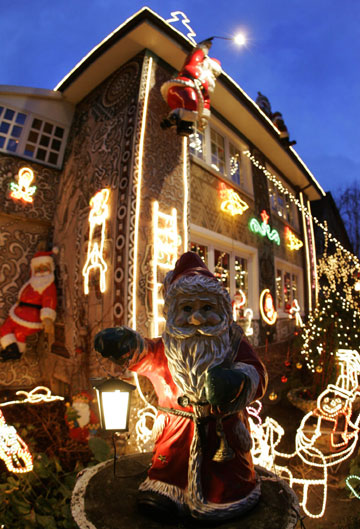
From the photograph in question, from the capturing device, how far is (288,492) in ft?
5.68

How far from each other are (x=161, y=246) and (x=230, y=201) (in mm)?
2525

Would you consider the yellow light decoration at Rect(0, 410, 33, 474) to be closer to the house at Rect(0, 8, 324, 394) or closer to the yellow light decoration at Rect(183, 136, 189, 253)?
the house at Rect(0, 8, 324, 394)

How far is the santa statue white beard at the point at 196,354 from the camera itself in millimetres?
1621

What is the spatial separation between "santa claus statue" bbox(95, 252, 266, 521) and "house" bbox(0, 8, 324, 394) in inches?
72.8

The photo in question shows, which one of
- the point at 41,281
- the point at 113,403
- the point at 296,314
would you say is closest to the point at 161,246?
the point at 41,281

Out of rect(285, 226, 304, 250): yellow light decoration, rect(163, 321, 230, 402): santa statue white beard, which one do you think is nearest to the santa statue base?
rect(163, 321, 230, 402): santa statue white beard

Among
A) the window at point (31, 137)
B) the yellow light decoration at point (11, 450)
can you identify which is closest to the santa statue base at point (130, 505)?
the yellow light decoration at point (11, 450)

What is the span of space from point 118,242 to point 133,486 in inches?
104

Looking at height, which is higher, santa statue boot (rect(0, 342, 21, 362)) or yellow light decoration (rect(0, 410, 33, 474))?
santa statue boot (rect(0, 342, 21, 362))

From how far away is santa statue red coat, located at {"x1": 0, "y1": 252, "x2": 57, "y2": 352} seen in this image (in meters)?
4.47

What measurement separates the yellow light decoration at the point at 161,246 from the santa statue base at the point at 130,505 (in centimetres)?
195

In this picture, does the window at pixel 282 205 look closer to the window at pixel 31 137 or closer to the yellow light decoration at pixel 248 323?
the yellow light decoration at pixel 248 323

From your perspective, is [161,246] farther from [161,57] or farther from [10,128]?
[10,128]

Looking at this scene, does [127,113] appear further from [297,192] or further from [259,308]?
[297,192]
